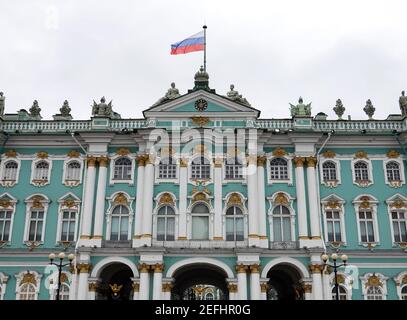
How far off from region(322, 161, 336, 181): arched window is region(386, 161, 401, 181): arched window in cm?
416

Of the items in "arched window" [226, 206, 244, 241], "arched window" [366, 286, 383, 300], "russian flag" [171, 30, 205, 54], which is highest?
"russian flag" [171, 30, 205, 54]

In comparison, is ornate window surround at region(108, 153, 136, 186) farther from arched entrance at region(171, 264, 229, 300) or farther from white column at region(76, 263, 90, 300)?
arched entrance at region(171, 264, 229, 300)

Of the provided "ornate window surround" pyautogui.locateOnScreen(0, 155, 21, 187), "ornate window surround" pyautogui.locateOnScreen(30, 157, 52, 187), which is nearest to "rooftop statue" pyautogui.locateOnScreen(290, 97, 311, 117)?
"ornate window surround" pyautogui.locateOnScreen(30, 157, 52, 187)

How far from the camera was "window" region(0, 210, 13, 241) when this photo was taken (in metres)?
42.2

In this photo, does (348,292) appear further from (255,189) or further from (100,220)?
(100,220)

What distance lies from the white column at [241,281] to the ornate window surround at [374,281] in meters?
8.52

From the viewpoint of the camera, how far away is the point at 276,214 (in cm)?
4228

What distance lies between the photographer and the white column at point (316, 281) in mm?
39531

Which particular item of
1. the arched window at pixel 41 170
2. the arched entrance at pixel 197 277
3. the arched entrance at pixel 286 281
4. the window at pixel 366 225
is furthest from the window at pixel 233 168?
the arched window at pixel 41 170

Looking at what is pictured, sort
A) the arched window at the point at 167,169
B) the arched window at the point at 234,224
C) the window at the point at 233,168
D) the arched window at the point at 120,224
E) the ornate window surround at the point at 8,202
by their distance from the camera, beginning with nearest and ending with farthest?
the arched window at the point at 234,224, the arched window at the point at 120,224, the ornate window surround at the point at 8,202, the window at the point at 233,168, the arched window at the point at 167,169

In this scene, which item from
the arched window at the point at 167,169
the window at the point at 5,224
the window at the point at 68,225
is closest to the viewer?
the window at the point at 68,225

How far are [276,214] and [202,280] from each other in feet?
33.6

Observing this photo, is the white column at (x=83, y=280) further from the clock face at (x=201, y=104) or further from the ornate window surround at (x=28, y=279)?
the clock face at (x=201, y=104)
